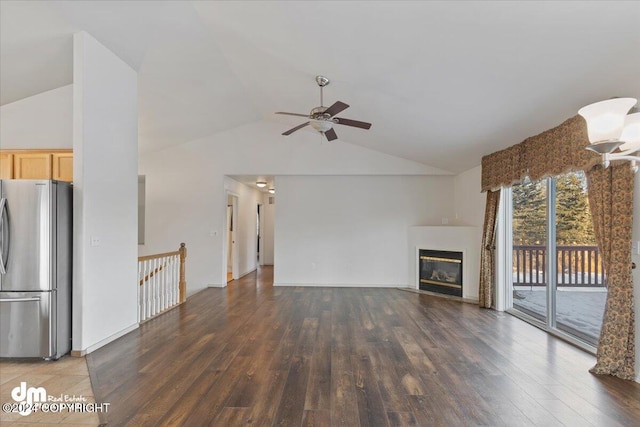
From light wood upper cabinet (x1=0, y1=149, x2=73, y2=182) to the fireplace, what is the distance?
616 centimetres

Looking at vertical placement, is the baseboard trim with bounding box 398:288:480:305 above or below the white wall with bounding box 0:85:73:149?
below

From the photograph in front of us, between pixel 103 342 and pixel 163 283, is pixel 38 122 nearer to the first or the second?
pixel 163 283

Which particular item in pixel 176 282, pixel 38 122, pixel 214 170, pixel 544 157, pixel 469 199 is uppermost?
pixel 38 122

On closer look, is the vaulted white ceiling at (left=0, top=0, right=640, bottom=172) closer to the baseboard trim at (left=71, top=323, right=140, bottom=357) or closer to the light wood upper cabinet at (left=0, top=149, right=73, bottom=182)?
the light wood upper cabinet at (left=0, top=149, right=73, bottom=182)

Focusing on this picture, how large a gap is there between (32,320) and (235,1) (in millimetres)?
3513

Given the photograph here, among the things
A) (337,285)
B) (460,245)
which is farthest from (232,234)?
(460,245)

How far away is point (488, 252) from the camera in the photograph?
5.32m

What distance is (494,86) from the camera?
326 cm

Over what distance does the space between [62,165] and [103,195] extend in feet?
5.36

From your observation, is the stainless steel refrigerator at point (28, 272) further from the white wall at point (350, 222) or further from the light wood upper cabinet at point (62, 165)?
the white wall at point (350, 222)

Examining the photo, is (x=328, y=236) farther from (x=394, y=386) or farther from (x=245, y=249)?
(x=394, y=386)

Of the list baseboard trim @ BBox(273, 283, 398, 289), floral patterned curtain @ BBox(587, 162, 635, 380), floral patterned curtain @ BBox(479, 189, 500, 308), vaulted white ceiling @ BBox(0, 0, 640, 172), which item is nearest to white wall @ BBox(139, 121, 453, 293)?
baseboard trim @ BBox(273, 283, 398, 289)

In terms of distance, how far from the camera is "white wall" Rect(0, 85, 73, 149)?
429 centimetres

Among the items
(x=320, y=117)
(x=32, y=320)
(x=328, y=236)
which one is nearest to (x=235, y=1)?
(x=320, y=117)
